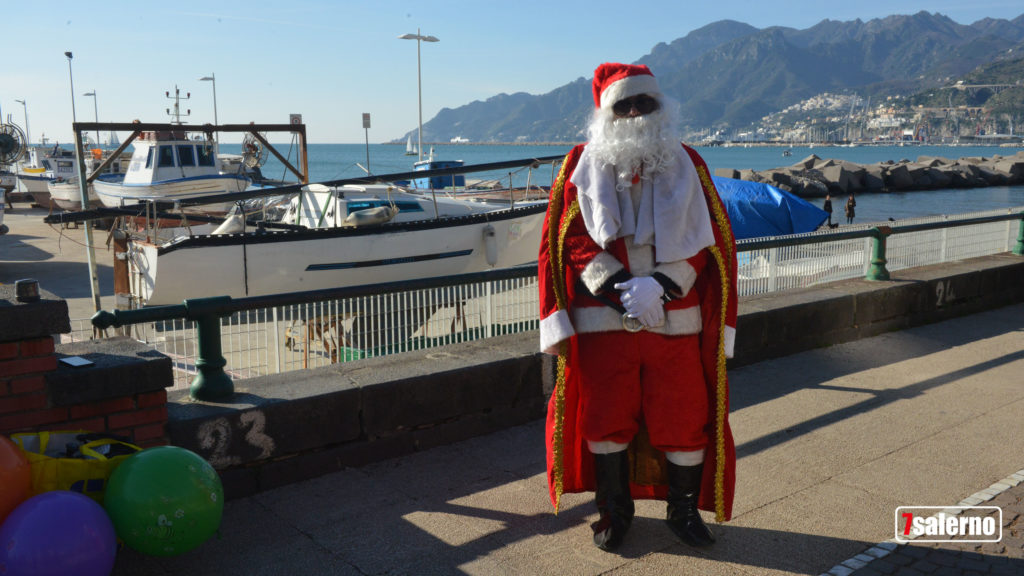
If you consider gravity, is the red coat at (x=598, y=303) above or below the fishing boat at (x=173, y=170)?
below

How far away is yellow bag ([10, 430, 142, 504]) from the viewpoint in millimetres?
3008

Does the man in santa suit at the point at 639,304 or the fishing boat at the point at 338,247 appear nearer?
the man in santa suit at the point at 639,304

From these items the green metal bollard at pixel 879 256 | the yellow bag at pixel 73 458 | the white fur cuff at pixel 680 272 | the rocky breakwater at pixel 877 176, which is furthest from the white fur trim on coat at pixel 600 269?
the rocky breakwater at pixel 877 176

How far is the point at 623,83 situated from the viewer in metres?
3.32

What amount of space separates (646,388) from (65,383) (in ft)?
7.68

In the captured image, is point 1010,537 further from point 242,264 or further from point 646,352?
point 242,264

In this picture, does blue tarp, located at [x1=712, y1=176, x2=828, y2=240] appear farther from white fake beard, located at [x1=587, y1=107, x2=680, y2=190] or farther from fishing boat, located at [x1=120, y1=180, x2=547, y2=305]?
white fake beard, located at [x1=587, y1=107, x2=680, y2=190]

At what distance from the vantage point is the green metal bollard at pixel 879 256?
7.74 meters

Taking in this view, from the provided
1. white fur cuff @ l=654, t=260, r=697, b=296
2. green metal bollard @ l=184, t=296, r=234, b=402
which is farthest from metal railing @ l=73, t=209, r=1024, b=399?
white fur cuff @ l=654, t=260, r=697, b=296

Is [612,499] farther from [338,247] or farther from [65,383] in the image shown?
[338,247]

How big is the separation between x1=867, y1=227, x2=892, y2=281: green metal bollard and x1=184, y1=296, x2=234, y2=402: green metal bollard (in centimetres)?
612

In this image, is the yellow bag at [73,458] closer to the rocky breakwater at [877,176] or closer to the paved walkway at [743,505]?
the paved walkway at [743,505]

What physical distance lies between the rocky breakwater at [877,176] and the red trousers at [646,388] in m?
51.2

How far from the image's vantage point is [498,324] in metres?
5.83
